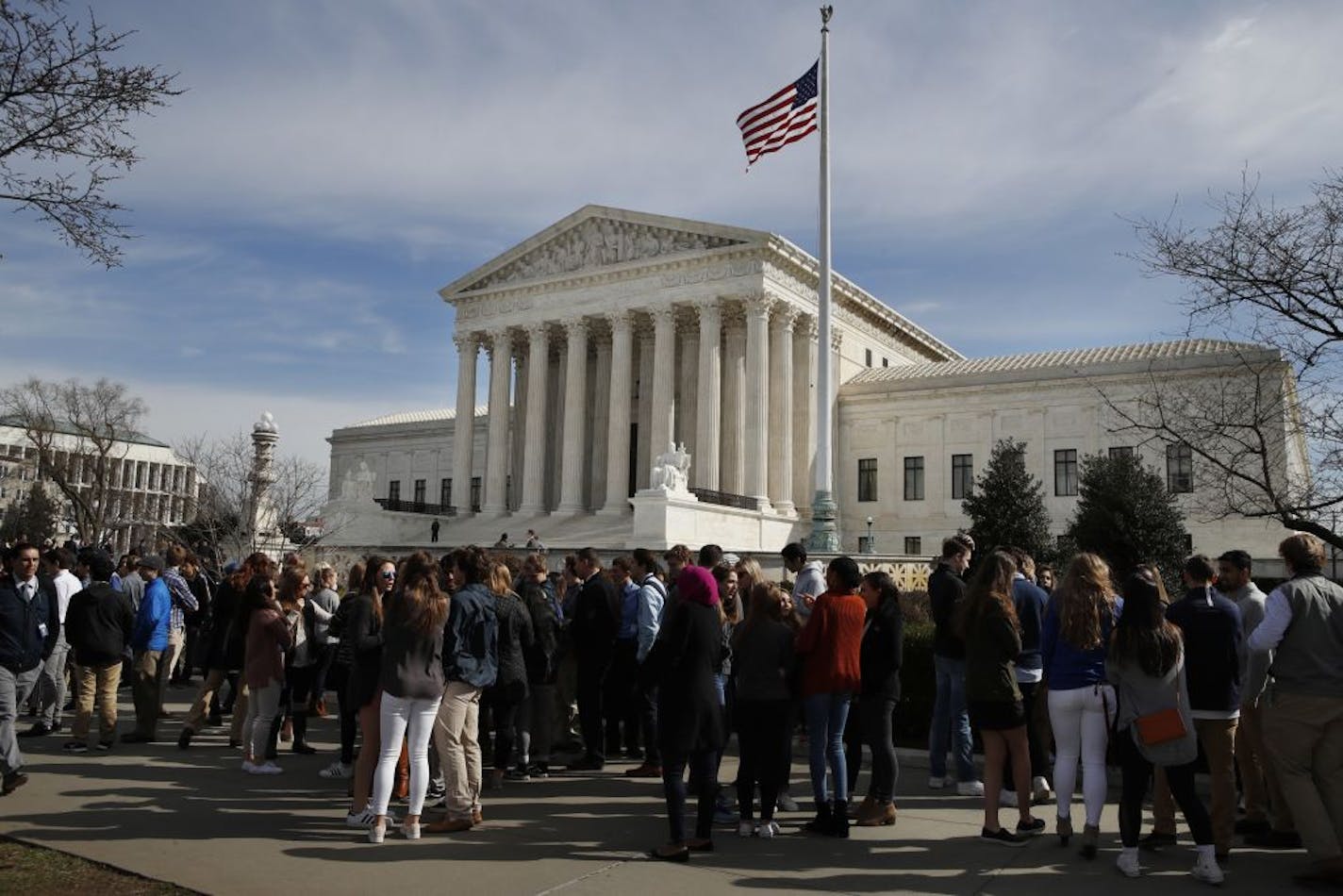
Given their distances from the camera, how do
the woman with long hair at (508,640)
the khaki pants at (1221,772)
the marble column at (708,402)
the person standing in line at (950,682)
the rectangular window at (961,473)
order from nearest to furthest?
the khaki pants at (1221,772) → the woman with long hair at (508,640) → the person standing in line at (950,682) → the marble column at (708,402) → the rectangular window at (961,473)

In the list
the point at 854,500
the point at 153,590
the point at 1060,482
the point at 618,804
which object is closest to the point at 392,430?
the point at 854,500

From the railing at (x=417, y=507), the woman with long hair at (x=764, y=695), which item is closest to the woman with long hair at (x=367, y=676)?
the woman with long hair at (x=764, y=695)

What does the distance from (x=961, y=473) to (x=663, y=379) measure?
14.6 m

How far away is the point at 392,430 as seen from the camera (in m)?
65.8

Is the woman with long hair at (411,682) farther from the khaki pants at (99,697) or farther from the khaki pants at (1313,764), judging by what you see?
the khaki pants at (1313,764)

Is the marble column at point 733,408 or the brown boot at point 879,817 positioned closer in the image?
the brown boot at point 879,817

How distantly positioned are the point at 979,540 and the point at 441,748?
85.7ft

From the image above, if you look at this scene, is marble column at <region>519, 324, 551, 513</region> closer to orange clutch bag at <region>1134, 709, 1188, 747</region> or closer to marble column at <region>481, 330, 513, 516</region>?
marble column at <region>481, 330, 513, 516</region>

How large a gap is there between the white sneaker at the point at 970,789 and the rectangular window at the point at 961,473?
121 ft

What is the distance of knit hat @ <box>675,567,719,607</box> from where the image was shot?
773 cm

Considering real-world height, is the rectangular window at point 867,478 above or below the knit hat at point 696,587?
above

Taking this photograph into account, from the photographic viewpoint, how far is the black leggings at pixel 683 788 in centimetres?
723

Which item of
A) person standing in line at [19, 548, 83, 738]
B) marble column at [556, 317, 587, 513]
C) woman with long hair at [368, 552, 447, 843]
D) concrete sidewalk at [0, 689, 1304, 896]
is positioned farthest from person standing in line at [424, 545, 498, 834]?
marble column at [556, 317, 587, 513]

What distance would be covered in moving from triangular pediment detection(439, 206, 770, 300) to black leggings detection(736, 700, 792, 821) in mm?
35831
